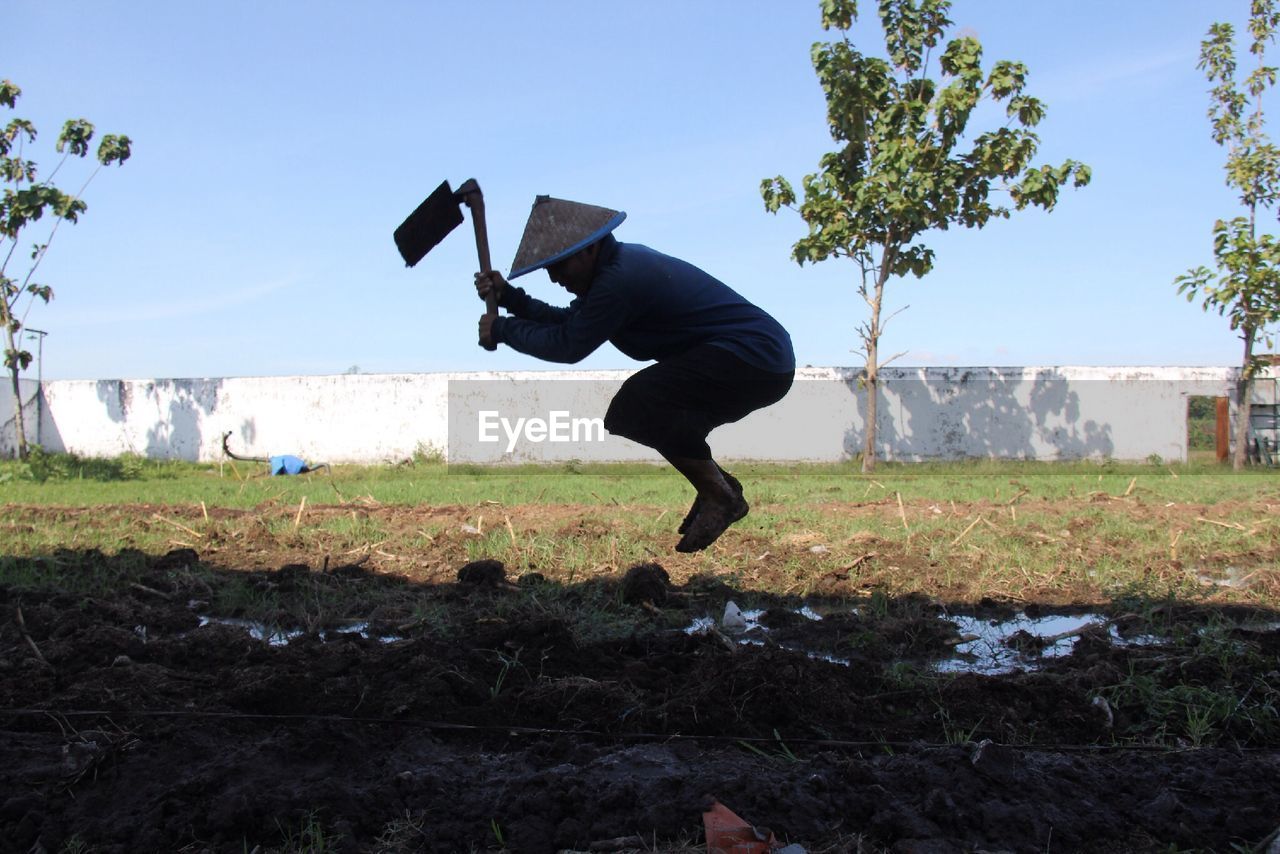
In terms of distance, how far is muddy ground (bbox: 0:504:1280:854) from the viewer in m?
2.71

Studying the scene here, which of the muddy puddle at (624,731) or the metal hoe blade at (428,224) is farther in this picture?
the metal hoe blade at (428,224)

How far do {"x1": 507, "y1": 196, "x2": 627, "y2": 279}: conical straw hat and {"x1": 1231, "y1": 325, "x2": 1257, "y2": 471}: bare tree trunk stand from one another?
1902 centimetres

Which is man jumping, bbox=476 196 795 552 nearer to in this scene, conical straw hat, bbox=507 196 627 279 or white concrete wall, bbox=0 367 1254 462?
conical straw hat, bbox=507 196 627 279

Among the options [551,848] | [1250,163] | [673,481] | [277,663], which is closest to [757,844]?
[551,848]

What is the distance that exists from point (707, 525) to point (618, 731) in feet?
4.11

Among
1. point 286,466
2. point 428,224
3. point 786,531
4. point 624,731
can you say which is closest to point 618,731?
point 624,731

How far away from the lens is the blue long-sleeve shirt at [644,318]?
393 centimetres

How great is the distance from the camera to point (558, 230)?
155 inches

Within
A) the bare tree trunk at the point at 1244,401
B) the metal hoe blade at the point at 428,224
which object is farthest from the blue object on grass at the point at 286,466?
the bare tree trunk at the point at 1244,401

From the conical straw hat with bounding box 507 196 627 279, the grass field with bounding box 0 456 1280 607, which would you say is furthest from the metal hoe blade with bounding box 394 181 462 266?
the grass field with bounding box 0 456 1280 607

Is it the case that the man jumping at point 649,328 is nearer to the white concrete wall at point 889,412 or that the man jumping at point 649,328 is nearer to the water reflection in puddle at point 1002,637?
the water reflection in puddle at point 1002,637

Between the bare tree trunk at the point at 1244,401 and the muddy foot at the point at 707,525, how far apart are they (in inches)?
718

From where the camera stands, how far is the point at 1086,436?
2222 centimetres

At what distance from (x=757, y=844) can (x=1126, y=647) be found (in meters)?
2.95
